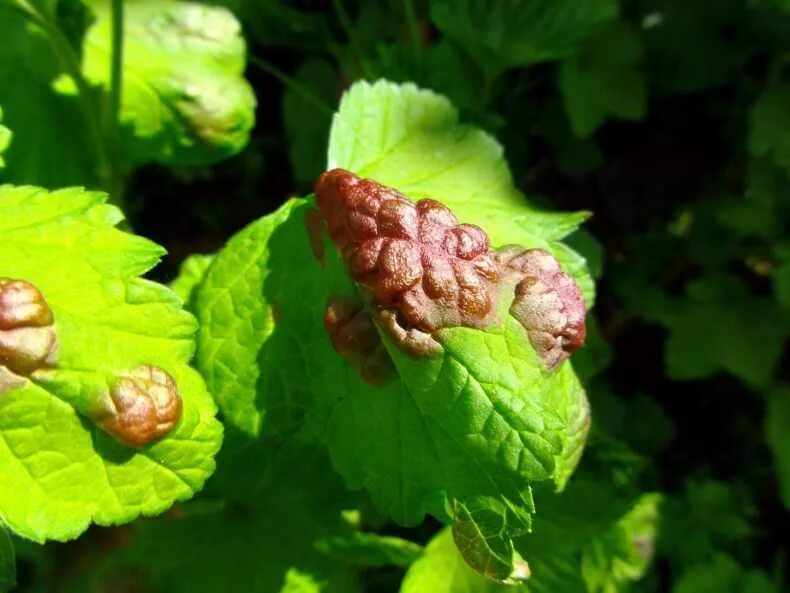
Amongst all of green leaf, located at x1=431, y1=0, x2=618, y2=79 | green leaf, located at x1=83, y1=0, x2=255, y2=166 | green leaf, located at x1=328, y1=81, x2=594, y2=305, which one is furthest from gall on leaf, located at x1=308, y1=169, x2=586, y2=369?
green leaf, located at x1=431, y1=0, x2=618, y2=79

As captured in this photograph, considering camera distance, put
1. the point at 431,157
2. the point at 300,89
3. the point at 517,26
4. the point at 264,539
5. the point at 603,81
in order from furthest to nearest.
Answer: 1. the point at 603,81
2. the point at 300,89
3. the point at 517,26
4. the point at 264,539
5. the point at 431,157

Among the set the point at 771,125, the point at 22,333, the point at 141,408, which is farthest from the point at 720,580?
A: the point at 22,333

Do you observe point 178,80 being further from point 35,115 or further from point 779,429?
point 779,429

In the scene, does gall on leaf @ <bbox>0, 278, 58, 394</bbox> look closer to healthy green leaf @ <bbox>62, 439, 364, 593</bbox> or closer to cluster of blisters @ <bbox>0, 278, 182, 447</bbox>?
cluster of blisters @ <bbox>0, 278, 182, 447</bbox>

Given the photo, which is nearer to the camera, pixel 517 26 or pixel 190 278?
pixel 190 278

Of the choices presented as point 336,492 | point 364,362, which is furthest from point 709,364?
point 364,362

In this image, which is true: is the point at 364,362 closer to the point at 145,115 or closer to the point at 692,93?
the point at 145,115

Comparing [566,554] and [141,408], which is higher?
[141,408]

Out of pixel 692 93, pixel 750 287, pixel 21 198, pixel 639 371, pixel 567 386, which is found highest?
pixel 21 198
